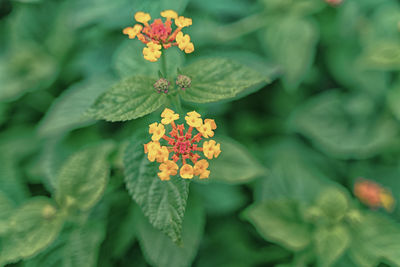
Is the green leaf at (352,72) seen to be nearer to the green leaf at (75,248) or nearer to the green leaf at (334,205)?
the green leaf at (334,205)

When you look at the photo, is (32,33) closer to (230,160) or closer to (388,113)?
(230,160)

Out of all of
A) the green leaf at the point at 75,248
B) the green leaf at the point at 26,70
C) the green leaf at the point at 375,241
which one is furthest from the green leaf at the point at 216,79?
the green leaf at the point at 26,70

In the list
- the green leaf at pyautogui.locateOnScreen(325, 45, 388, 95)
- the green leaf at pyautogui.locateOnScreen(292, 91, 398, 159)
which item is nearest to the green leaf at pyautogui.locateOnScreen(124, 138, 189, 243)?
the green leaf at pyautogui.locateOnScreen(292, 91, 398, 159)

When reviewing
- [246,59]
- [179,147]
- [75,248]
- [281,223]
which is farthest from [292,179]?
[75,248]

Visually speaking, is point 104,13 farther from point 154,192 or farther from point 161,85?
point 154,192

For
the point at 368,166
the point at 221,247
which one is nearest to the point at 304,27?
the point at 368,166
